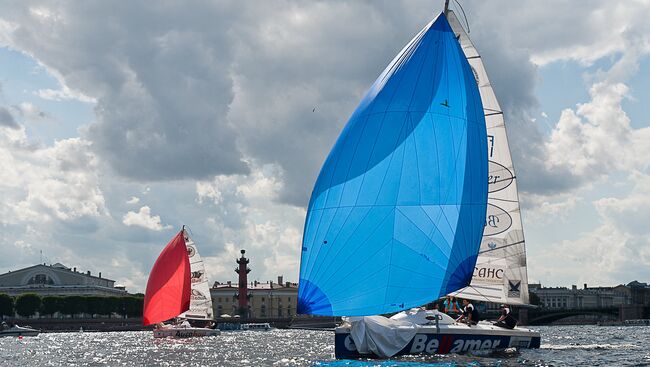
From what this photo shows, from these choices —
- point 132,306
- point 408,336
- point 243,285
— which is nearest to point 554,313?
point 243,285

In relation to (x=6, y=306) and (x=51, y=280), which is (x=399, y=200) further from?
(x=51, y=280)

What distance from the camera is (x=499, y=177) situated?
2700 cm

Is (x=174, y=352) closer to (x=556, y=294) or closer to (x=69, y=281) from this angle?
(x=69, y=281)

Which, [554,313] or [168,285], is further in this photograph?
[554,313]

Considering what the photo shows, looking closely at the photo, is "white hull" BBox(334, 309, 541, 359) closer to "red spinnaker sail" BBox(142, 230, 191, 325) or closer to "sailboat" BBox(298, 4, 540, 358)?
"sailboat" BBox(298, 4, 540, 358)

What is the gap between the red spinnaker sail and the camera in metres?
55.7

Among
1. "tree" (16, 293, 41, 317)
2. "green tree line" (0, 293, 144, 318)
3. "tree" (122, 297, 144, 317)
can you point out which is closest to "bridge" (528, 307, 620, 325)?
"tree" (122, 297, 144, 317)

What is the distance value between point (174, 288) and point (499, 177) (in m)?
33.2

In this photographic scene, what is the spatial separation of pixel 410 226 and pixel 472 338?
3.80m

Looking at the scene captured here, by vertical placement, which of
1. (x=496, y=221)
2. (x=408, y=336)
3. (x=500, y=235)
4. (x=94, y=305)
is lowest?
(x=408, y=336)

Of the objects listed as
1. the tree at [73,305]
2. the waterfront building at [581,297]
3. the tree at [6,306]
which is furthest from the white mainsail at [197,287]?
the waterfront building at [581,297]

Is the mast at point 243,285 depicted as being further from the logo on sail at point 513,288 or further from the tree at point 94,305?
the logo on sail at point 513,288

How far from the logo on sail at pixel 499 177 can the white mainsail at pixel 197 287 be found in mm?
33700

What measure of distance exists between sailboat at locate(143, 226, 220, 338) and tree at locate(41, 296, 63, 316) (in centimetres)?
4611
